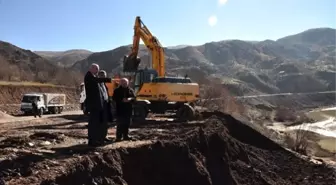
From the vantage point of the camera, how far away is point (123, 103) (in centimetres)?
1098

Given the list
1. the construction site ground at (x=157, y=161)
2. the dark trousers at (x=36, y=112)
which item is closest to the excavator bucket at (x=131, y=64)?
the construction site ground at (x=157, y=161)

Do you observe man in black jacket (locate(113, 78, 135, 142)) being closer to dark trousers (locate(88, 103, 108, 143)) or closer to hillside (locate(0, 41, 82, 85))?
dark trousers (locate(88, 103, 108, 143))

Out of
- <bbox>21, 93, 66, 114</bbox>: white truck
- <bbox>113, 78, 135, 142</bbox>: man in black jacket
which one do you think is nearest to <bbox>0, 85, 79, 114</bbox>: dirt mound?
<bbox>21, 93, 66, 114</bbox>: white truck

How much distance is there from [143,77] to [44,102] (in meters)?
15.2

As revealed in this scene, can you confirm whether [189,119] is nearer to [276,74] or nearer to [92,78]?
[92,78]

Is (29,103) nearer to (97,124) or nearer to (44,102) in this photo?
(44,102)

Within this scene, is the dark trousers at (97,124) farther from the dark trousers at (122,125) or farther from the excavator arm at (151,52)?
the excavator arm at (151,52)

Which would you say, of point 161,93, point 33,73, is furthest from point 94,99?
point 33,73

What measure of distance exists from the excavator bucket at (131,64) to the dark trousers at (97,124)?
523 inches

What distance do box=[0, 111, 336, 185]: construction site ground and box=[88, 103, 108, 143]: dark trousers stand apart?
0.30 m

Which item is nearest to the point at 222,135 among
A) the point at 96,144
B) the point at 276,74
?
the point at 96,144

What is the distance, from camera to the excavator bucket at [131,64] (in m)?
23.3

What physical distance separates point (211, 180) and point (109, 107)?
12.8ft

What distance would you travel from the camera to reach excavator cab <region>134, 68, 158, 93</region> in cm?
2183
